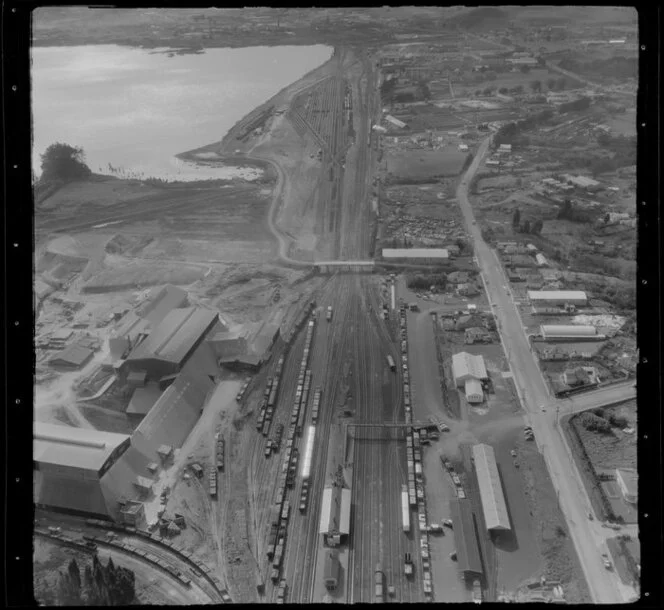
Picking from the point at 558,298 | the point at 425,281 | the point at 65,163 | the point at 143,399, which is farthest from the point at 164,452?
the point at 65,163

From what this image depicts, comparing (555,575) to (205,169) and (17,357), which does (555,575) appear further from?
(205,169)

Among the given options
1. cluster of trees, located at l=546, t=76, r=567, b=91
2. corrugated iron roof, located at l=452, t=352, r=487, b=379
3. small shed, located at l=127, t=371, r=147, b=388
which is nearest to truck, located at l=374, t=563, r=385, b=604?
corrugated iron roof, located at l=452, t=352, r=487, b=379

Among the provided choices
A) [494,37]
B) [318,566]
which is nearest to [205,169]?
[494,37]

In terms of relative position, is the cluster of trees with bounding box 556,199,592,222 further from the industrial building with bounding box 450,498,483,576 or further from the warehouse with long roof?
the warehouse with long roof

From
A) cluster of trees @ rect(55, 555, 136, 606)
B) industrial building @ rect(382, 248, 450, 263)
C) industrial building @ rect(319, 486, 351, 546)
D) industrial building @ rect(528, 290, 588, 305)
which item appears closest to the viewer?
cluster of trees @ rect(55, 555, 136, 606)

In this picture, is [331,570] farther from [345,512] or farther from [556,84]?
[556,84]

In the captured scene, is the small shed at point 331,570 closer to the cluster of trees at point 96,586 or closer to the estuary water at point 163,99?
the cluster of trees at point 96,586
